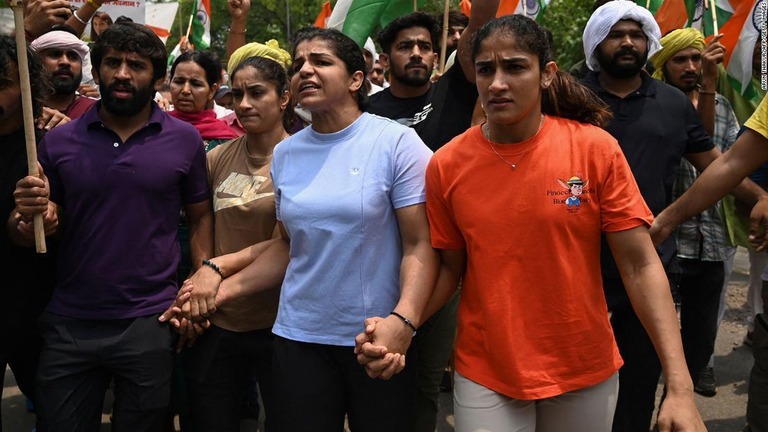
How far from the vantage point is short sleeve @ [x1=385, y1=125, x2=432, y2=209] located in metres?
2.91

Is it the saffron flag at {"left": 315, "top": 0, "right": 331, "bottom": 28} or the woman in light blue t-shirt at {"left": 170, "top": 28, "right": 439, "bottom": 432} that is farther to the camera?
the saffron flag at {"left": 315, "top": 0, "right": 331, "bottom": 28}

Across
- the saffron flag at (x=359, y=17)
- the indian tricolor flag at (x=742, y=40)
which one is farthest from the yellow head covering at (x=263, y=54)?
the indian tricolor flag at (x=742, y=40)

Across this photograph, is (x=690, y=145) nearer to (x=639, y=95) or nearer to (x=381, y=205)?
(x=639, y=95)

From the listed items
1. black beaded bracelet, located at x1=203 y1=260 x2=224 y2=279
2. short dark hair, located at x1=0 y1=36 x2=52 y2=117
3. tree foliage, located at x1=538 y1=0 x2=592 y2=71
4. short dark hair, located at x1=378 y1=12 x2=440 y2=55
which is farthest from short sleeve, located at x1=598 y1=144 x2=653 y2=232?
tree foliage, located at x1=538 y1=0 x2=592 y2=71

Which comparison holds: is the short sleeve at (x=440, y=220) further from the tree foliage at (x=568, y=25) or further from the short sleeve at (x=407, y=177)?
the tree foliage at (x=568, y=25)

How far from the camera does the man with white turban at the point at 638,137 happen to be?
11.8ft

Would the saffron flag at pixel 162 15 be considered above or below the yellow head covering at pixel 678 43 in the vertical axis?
below

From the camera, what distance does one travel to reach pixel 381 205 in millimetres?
2908

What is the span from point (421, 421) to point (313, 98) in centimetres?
176

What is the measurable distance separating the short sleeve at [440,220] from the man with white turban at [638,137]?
108 centimetres

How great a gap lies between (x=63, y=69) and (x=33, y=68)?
1.15 metres

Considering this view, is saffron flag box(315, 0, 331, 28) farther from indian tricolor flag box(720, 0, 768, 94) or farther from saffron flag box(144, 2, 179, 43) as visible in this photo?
indian tricolor flag box(720, 0, 768, 94)

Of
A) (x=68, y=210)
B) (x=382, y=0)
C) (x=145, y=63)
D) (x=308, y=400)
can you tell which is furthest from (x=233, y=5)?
(x=308, y=400)

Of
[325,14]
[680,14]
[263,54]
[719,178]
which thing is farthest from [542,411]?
Answer: [325,14]
